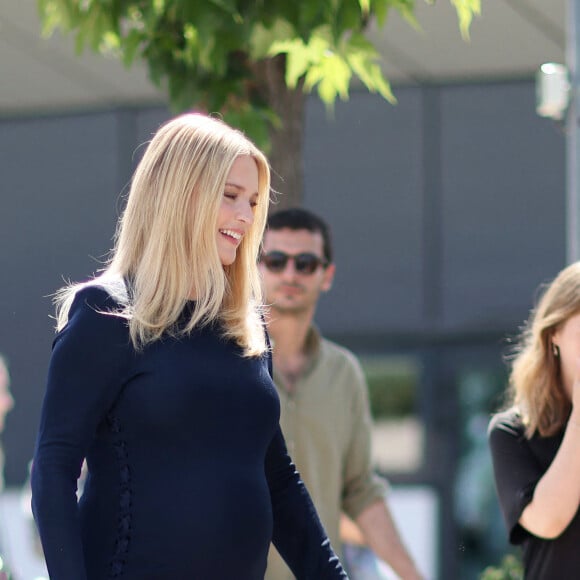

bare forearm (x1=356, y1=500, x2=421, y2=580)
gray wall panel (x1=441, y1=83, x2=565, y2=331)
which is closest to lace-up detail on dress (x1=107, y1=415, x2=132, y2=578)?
bare forearm (x1=356, y1=500, x2=421, y2=580)

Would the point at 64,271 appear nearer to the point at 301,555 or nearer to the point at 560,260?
the point at 560,260

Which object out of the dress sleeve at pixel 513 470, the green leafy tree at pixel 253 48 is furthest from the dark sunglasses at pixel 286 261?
the dress sleeve at pixel 513 470

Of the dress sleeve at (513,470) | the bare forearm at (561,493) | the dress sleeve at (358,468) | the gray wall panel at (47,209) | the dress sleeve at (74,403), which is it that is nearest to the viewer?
the dress sleeve at (74,403)

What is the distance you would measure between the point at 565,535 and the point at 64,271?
20.7ft

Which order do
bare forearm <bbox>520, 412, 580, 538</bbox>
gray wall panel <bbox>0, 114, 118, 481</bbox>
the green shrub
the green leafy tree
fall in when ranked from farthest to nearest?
gray wall panel <bbox>0, 114, 118, 481</bbox> < the green shrub < the green leafy tree < bare forearm <bbox>520, 412, 580, 538</bbox>

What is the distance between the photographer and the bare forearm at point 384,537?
13.4 feet

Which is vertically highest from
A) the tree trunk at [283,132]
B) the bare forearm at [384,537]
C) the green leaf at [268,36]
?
the green leaf at [268,36]

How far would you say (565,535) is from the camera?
312cm

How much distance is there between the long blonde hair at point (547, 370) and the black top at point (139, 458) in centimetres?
119

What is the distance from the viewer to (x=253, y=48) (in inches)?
151

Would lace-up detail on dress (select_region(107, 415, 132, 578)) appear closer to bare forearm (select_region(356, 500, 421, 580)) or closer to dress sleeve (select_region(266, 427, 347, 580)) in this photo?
dress sleeve (select_region(266, 427, 347, 580))

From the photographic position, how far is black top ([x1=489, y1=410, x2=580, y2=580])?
3100 mm

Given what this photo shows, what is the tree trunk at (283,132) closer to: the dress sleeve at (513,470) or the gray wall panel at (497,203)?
the dress sleeve at (513,470)

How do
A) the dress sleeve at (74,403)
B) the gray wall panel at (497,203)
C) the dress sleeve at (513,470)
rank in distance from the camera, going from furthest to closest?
the gray wall panel at (497,203), the dress sleeve at (513,470), the dress sleeve at (74,403)
